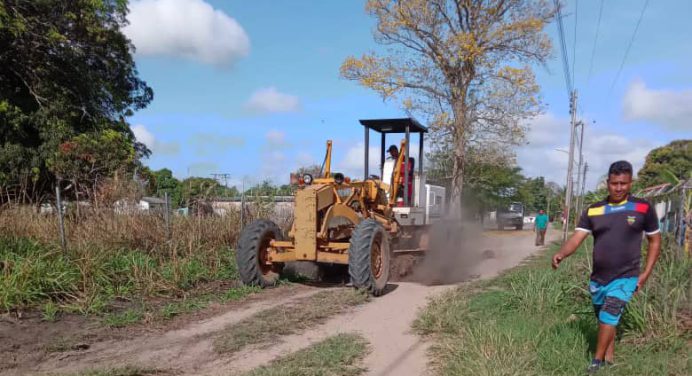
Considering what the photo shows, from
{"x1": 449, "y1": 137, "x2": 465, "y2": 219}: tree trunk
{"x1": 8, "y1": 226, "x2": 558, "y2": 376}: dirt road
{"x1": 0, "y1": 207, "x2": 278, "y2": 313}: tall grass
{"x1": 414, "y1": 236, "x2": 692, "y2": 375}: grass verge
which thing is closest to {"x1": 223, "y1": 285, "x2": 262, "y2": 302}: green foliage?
{"x1": 8, "y1": 226, "x2": 558, "y2": 376}: dirt road

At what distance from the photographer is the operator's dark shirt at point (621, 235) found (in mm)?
4617

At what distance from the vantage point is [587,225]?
193 inches

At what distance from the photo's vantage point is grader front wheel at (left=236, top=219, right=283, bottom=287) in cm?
905

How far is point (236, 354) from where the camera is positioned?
5617mm

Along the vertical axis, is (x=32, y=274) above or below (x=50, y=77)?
below

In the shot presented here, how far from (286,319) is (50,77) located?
14639 mm

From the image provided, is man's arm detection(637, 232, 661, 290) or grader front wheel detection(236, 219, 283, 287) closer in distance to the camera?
man's arm detection(637, 232, 661, 290)

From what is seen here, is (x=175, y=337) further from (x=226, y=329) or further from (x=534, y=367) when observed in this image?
(x=534, y=367)

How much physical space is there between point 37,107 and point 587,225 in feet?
57.0

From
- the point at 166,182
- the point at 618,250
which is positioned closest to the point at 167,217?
the point at 618,250

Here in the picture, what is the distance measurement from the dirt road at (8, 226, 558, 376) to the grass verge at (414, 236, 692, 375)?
1.10 ft

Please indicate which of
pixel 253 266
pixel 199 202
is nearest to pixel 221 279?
pixel 253 266

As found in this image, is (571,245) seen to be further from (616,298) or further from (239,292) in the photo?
(239,292)

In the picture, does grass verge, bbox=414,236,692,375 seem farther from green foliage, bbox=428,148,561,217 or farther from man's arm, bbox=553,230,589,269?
green foliage, bbox=428,148,561,217
